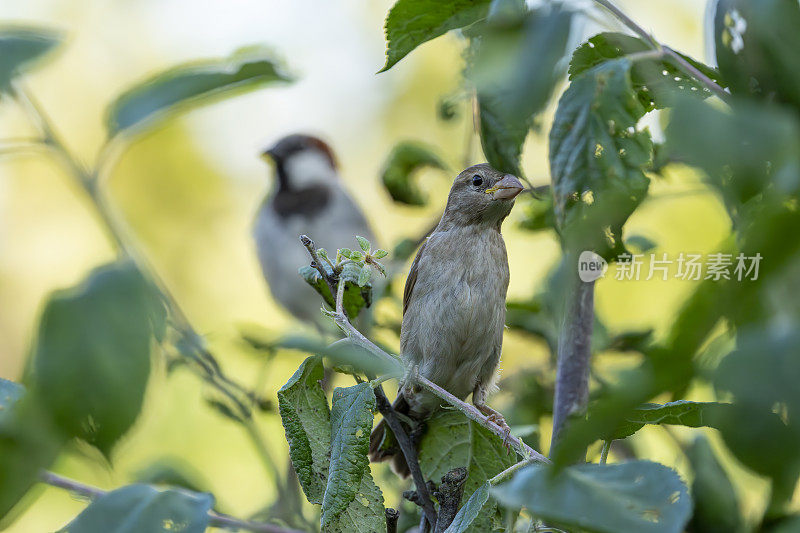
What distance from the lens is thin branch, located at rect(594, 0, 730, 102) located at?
976 mm

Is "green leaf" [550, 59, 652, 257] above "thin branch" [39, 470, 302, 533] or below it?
above

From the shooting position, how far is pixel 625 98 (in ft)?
2.93

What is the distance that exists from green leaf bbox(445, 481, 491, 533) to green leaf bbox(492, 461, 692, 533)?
26cm

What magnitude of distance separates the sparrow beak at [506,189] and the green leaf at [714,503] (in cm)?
85

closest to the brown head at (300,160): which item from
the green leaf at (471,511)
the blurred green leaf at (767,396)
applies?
the green leaf at (471,511)

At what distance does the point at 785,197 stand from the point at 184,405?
11.1 ft

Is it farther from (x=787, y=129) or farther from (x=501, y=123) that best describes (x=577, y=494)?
(x=501, y=123)

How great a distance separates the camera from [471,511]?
38.3 inches

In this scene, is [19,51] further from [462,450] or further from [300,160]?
[300,160]

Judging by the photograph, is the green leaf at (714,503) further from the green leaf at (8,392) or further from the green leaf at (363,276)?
Result: the green leaf at (8,392)

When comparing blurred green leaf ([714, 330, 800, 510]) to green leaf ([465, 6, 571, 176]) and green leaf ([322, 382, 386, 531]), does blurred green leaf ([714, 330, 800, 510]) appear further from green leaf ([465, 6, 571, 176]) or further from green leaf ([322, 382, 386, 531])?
green leaf ([322, 382, 386, 531])

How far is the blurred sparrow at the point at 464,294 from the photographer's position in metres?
1.98

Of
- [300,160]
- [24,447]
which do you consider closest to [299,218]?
[300,160]

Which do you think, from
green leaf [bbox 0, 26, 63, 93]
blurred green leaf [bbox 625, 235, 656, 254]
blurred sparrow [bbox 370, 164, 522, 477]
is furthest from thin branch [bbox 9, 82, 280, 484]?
blurred green leaf [bbox 625, 235, 656, 254]
